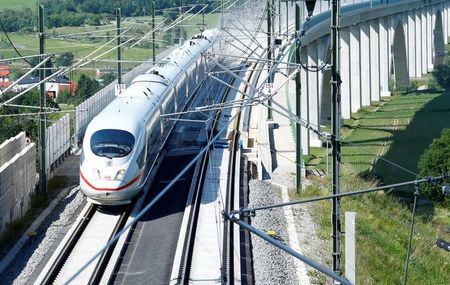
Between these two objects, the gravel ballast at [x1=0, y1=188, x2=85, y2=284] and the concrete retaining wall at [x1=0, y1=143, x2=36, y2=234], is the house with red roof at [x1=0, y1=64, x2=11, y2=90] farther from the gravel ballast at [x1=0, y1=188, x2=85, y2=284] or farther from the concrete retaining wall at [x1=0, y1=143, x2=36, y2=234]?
the gravel ballast at [x1=0, y1=188, x2=85, y2=284]

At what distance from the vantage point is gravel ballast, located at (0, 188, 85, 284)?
18050mm

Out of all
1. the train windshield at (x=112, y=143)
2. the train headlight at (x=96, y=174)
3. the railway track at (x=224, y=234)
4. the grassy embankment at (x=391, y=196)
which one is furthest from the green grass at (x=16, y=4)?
the train headlight at (x=96, y=174)

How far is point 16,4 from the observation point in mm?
86188

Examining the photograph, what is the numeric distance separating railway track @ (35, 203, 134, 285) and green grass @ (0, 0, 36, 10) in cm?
6473

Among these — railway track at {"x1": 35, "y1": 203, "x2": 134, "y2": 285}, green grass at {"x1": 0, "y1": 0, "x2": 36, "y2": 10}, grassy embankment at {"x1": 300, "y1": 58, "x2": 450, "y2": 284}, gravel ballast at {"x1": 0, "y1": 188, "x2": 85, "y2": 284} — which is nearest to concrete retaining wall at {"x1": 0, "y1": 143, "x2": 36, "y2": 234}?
gravel ballast at {"x1": 0, "y1": 188, "x2": 85, "y2": 284}

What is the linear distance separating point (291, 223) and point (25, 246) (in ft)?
21.3

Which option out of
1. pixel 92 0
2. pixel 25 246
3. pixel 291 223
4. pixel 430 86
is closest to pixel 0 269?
pixel 25 246

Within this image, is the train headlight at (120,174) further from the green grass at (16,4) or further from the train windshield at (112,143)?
the green grass at (16,4)

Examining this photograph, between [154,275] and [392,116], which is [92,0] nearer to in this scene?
[392,116]

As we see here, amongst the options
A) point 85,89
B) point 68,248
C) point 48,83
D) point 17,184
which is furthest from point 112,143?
point 48,83

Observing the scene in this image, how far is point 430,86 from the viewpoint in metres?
95.0

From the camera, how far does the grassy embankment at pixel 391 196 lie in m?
23.0

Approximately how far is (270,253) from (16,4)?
71.5 m

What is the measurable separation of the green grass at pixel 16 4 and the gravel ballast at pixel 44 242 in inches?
2487
